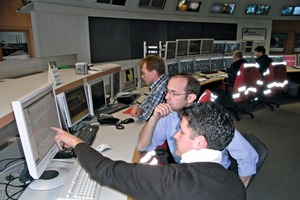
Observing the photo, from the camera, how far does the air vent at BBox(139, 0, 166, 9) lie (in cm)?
496

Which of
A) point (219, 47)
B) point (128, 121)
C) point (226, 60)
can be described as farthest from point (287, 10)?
point (128, 121)

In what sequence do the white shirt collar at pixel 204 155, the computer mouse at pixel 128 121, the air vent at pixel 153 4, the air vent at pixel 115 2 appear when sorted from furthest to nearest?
the air vent at pixel 153 4, the air vent at pixel 115 2, the computer mouse at pixel 128 121, the white shirt collar at pixel 204 155

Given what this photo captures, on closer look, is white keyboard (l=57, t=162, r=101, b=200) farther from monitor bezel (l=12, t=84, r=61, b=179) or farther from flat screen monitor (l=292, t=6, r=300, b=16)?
flat screen monitor (l=292, t=6, r=300, b=16)

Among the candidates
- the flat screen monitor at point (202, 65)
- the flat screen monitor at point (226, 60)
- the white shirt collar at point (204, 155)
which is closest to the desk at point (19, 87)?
the white shirt collar at point (204, 155)

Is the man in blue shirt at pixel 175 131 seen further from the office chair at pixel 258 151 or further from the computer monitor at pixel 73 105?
the computer monitor at pixel 73 105

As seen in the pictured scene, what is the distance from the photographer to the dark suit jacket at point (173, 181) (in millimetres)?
806

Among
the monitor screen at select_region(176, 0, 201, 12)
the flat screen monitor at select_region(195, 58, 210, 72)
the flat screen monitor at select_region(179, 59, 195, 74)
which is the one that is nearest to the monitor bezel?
the flat screen monitor at select_region(179, 59, 195, 74)

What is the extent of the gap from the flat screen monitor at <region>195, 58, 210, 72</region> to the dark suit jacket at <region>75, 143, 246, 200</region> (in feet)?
13.5

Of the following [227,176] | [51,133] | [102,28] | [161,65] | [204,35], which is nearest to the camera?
[227,176]

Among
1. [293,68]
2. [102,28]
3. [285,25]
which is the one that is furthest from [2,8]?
[285,25]

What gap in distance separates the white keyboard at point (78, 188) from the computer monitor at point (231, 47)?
15.5 feet

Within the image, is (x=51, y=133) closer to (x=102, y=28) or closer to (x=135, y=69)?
(x=135, y=69)

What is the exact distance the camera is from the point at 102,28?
15.1 ft

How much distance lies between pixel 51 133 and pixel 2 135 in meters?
0.76
